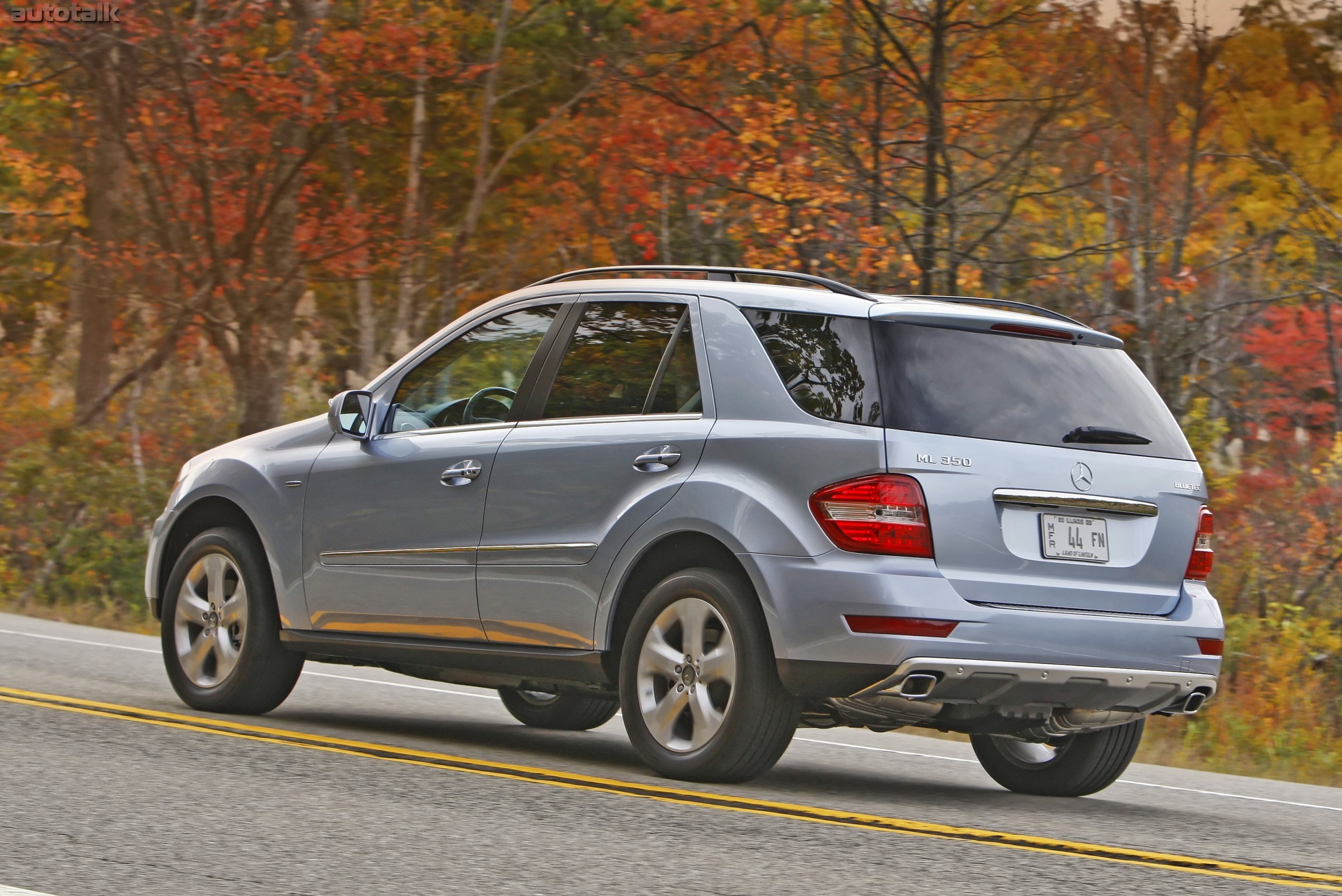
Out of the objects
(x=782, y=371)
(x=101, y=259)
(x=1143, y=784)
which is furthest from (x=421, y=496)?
(x=101, y=259)

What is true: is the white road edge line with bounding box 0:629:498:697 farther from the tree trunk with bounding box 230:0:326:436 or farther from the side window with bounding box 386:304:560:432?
the tree trunk with bounding box 230:0:326:436

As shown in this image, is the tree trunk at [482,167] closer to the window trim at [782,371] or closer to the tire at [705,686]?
the window trim at [782,371]

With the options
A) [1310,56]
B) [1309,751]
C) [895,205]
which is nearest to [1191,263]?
[1310,56]

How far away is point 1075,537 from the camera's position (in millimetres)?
6391

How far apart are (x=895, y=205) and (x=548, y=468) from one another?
9373mm

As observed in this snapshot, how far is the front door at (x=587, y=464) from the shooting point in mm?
6785

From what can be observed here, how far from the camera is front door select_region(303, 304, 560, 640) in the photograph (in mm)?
7453

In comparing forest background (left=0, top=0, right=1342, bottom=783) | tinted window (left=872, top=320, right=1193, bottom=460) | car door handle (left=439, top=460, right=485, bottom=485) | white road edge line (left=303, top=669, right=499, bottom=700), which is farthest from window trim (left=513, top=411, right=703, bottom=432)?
forest background (left=0, top=0, right=1342, bottom=783)

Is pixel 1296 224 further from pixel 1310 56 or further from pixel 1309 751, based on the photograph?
pixel 1309 751

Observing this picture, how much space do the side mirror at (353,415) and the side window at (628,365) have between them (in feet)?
3.43

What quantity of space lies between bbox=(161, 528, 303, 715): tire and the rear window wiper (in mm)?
3785

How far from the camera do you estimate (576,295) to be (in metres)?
7.51

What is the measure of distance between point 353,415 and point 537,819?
275cm

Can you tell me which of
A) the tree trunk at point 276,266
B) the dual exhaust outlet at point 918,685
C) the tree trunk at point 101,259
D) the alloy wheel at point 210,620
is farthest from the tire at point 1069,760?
the tree trunk at point 101,259
